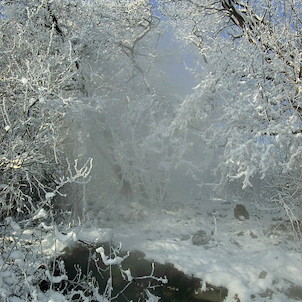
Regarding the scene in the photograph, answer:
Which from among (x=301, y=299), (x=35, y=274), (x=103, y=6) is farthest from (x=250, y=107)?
(x=103, y=6)

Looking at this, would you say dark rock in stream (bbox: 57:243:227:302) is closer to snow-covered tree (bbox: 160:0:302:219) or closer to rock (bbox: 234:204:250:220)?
snow-covered tree (bbox: 160:0:302:219)

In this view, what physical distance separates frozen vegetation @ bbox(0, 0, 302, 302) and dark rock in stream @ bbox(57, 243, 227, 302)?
66 mm

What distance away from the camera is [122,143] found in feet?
42.6

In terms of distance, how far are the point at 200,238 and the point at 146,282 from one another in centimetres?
263

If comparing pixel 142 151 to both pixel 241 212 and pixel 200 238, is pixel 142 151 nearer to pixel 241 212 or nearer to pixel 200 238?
pixel 241 212

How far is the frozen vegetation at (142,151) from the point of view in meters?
6.10

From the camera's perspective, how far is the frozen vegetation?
20.0ft

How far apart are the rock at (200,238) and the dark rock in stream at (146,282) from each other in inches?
57.7

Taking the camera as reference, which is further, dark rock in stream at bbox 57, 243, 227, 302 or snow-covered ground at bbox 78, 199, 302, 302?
snow-covered ground at bbox 78, 199, 302, 302

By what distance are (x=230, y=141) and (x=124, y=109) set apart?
20.2 feet

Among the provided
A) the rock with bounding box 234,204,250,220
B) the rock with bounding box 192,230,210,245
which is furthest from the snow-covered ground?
the rock with bounding box 234,204,250,220

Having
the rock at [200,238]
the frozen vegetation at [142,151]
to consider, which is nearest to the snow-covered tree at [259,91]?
the frozen vegetation at [142,151]

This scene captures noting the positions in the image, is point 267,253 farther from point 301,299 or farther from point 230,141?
point 230,141

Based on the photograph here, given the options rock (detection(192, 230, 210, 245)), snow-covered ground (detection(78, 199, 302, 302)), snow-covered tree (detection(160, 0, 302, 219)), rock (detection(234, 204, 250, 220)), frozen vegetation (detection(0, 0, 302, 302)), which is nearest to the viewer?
frozen vegetation (detection(0, 0, 302, 302))
